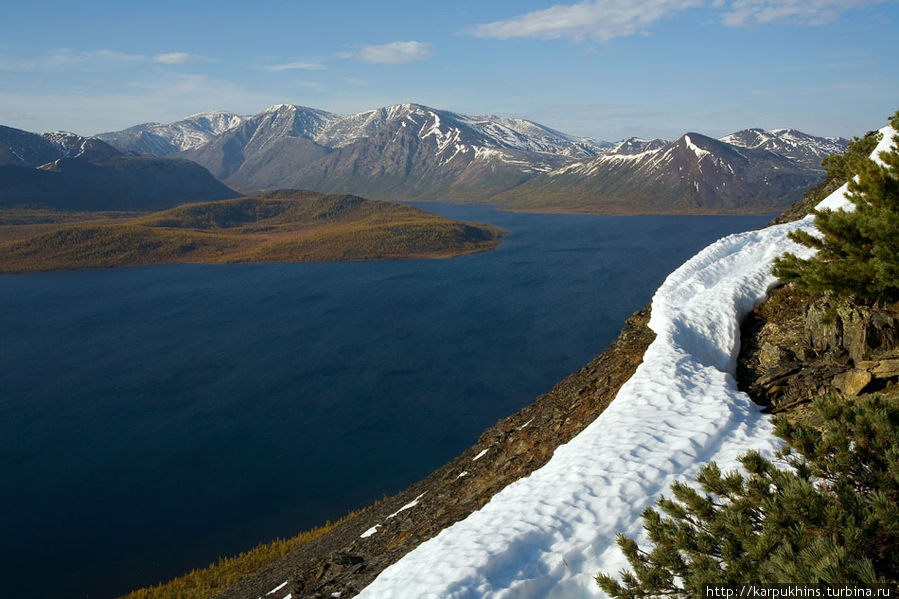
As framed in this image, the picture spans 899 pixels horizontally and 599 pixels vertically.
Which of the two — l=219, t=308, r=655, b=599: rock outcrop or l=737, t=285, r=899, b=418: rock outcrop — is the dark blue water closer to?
l=219, t=308, r=655, b=599: rock outcrop

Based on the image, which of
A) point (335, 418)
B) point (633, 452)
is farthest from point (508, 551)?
point (335, 418)

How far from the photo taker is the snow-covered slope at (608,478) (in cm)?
838

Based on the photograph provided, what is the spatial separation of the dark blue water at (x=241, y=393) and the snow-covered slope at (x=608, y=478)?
21.5 metres

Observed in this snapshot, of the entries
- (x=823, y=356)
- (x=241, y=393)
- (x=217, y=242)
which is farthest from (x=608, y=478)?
(x=217, y=242)

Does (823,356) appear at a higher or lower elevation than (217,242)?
higher

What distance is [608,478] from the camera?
10273 millimetres

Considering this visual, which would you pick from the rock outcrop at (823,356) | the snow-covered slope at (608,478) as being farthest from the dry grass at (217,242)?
the rock outcrop at (823,356)

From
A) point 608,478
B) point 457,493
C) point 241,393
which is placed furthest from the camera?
point 241,393

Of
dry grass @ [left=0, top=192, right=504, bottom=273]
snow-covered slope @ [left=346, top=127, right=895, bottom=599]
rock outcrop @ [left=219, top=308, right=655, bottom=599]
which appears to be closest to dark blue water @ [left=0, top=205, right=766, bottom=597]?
rock outcrop @ [left=219, top=308, right=655, bottom=599]

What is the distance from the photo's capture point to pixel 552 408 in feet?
59.0

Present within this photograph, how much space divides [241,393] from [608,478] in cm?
4334

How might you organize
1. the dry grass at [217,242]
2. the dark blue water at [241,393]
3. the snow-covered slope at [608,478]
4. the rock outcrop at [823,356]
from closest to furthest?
the snow-covered slope at [608,478]
the rock outcrop at [823,356]
the dark blue water at [241,393]
the dry grass at [217,242]

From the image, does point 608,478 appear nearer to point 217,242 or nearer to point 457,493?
point 457,493

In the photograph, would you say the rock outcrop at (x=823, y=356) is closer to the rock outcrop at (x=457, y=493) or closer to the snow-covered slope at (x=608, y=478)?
the snow-covered slope at (x=608, y=478)
